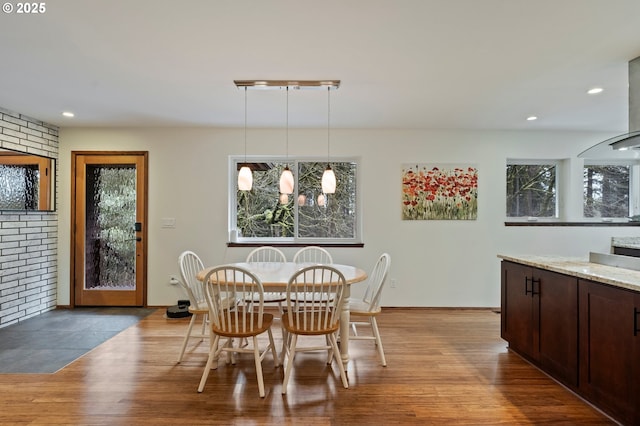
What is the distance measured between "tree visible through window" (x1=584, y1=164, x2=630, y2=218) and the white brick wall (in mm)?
6964

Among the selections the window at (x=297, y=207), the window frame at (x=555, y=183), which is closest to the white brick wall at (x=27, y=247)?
the window at (x=297, y=207)

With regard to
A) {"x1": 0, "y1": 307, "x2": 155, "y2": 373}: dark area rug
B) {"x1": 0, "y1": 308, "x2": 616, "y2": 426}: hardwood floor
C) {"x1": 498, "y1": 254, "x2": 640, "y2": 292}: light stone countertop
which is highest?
{"x1": 498, "y1": 254, "x2": 640, "y2": 292}: light stone countertop

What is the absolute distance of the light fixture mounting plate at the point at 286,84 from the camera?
270cm

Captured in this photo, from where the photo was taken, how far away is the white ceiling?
1794 millimetres

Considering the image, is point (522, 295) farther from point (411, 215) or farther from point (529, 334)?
point (411, 215)

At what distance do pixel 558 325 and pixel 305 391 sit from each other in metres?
1.84

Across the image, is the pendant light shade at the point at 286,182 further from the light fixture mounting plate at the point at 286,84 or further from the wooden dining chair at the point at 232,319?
the wooden dining chair at the point at 232,319

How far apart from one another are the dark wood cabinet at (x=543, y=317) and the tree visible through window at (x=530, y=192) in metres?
1.81

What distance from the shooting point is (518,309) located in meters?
2.74

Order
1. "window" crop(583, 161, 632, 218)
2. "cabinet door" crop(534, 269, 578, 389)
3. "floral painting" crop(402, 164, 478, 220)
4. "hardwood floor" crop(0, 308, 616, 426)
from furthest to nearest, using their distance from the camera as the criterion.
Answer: "window" crop(583, 161, 632, 218), "floral painting" crop(402, 164, 478, 220), "cabinet door" crop(534, 269, 578, 389), "hardwood floor" crop(0, 308, 616, 426)

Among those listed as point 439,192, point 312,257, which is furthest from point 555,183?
point 312,257

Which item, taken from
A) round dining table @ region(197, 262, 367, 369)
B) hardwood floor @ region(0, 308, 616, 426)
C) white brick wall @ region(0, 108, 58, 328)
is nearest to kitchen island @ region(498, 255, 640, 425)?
hardwood floor @ region(0, 308, 616, 426)

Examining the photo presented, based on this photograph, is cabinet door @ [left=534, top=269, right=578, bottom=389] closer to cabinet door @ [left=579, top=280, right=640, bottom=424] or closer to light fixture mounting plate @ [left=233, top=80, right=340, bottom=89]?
cabinet door @ [left=579, top=280, right=640, bottom=424]

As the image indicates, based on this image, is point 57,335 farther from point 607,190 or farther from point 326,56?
point 607,190
